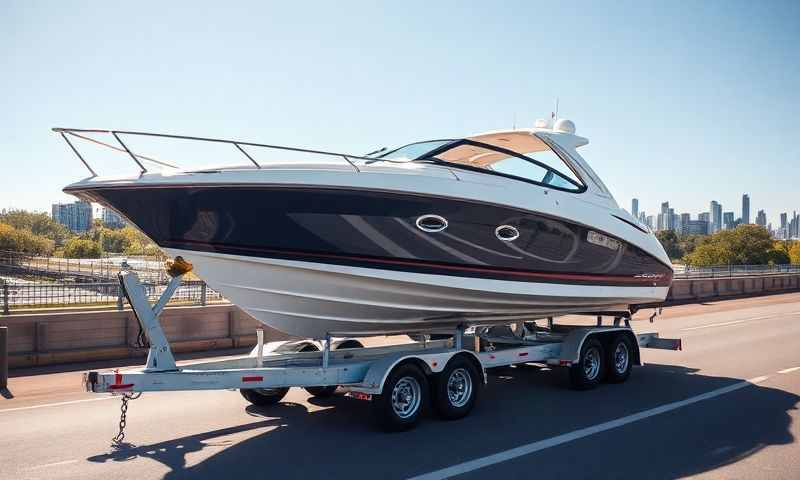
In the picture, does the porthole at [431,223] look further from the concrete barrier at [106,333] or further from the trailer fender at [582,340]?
the concrete barrier at [106,333]

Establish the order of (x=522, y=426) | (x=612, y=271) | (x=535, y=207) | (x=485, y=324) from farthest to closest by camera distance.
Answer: (x=612, y=271), (x=485, y=324), (x=535, y=207), (x=522, y=426)

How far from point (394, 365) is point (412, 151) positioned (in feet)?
8.98

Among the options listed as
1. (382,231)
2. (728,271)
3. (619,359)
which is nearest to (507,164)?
(382,231)

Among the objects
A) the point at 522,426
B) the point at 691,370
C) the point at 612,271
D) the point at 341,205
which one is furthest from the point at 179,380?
the point at 691,370

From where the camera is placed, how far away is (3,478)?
5.00 m

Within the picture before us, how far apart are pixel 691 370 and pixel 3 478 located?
9.14 metres

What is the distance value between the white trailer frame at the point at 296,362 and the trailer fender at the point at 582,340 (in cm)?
1

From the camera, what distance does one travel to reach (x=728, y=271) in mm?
34844

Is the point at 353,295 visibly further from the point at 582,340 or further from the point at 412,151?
the point at 582,340

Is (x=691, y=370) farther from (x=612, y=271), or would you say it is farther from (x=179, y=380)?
(x=179, y=380)

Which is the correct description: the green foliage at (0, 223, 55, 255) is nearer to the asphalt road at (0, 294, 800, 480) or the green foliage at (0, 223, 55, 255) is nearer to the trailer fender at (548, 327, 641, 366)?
the asphalt road at (0, 294, 800, 480)

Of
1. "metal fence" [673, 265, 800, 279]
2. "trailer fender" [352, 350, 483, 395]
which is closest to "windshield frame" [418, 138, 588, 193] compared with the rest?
"trailer fender" [352, 350, 483, 395]

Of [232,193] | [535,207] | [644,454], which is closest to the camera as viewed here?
[644,454]

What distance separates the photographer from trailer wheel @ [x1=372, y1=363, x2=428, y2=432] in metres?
6.45
